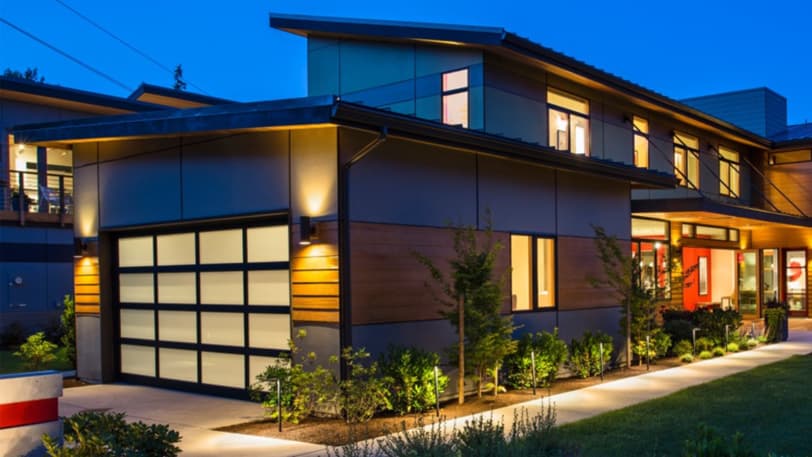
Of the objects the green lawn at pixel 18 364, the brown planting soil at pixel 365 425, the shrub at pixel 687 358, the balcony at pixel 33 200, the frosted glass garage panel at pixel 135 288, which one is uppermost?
the balcony at pixel 33 200

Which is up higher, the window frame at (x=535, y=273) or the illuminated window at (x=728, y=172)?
the illuminated window at (x=728, y=172)

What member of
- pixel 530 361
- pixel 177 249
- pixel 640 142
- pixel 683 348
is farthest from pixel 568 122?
pixel 177 249

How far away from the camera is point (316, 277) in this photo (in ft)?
36.9

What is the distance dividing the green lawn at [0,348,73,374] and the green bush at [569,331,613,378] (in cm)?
1064

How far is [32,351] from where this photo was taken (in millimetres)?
14820

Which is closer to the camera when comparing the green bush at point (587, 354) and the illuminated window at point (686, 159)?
the green bush at point (587, 354)

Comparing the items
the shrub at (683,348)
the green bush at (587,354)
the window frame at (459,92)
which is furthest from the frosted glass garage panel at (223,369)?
the shrub at (683,348)

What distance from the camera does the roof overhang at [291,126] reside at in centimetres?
1042

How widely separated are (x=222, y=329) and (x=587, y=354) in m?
6.78

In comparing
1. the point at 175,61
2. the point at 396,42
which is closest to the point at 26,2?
the point at 175,61

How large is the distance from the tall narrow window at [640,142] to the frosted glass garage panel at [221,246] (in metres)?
12.4

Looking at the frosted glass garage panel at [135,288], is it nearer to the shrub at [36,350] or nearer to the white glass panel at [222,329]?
the white glass panel at [222,329]

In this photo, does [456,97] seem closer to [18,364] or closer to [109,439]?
[109,439]

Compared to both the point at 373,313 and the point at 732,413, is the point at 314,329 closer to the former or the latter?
the point at 373,313
